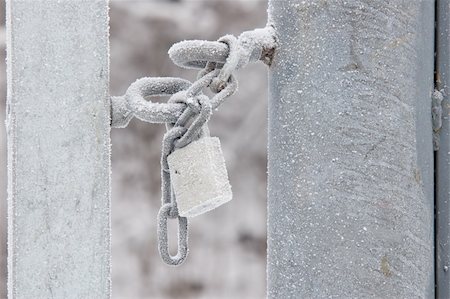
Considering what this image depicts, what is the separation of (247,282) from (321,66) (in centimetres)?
543

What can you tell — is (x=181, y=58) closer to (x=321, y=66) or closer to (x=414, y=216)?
(x=321, y=66)

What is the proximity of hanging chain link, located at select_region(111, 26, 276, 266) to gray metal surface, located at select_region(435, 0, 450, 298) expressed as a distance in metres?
0.21

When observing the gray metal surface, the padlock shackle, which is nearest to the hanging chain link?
the padlock shackle

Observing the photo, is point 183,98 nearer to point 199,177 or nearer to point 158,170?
point 199,177

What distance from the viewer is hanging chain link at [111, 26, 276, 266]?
2.95ft

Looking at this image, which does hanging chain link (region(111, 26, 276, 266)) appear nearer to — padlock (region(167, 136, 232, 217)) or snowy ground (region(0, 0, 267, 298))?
padlock (region(167, 136, 232, 217))

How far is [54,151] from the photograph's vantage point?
0.84 m

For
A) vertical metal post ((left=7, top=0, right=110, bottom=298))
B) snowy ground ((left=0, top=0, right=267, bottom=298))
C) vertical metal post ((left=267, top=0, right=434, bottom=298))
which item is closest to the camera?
vertical metal post ((left=7, top=0, right=110, bottom=298))

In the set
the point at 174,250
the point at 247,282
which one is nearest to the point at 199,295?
the point at 247,282

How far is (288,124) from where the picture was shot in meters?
0.97

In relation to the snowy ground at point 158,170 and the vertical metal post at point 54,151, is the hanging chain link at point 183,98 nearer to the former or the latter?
the vertical metal post at point 54,151

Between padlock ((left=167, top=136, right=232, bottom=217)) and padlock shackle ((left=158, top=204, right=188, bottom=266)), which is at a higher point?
padlock ((left=167, top=136, right=232, bottom=217))

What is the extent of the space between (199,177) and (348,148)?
6.6 inches

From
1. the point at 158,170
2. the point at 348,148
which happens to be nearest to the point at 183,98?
the point at 348,148
